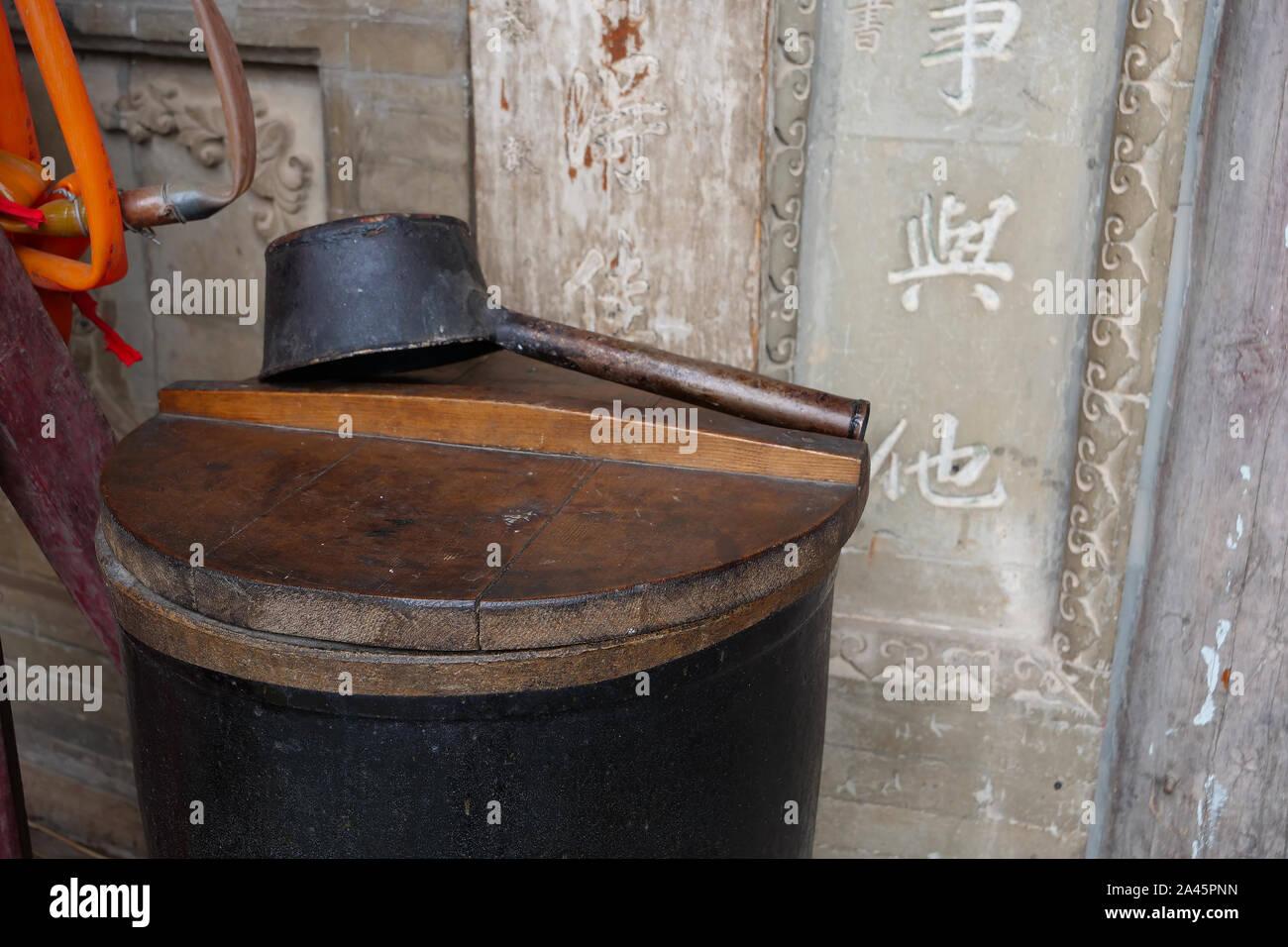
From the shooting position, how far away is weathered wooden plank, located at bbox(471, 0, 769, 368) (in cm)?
217

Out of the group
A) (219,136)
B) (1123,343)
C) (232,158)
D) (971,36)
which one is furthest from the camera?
(219,136)

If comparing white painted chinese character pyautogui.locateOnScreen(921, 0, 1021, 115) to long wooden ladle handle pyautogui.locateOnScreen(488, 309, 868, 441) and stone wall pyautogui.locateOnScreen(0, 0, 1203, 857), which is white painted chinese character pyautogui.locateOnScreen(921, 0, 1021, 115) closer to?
stone wall pyautogui.locateOnScreen(0, 0, 1203, 857)

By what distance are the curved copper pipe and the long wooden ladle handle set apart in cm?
47

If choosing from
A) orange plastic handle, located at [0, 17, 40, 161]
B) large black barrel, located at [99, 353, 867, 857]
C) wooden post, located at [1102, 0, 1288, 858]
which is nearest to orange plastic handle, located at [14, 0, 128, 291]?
orange plastic handle, located at [0, 17, 40, 161]

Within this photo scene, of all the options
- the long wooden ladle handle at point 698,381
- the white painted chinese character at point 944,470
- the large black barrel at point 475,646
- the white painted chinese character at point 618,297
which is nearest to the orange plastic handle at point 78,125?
the large black barrel at point 475,646

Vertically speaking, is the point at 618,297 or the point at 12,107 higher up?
the point at 12,107

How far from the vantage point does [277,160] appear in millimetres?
2551

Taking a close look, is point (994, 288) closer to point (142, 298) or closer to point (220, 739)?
point (220, 739)

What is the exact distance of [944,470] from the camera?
235 centimetres

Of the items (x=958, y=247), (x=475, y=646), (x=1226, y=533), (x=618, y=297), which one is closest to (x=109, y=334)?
(x=618, y=297)

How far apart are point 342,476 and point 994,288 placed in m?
1.26

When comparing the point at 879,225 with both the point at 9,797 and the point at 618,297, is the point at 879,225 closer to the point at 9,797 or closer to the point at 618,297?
the point at 618,297

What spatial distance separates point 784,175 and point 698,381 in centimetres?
69
